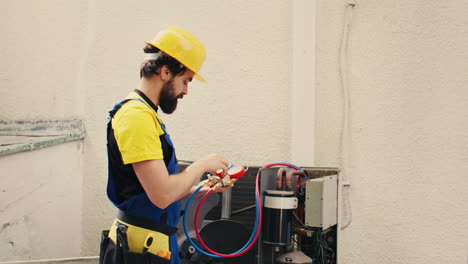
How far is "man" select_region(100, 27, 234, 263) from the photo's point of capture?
0.96 metres

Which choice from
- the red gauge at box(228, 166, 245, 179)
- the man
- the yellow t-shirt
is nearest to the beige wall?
the red gauge at box(228, 166, 245, 179)

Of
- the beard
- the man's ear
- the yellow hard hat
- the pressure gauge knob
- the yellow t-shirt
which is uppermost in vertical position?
the yellow hard hat

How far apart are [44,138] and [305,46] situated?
5.16 feet

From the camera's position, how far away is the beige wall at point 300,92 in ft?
5.87

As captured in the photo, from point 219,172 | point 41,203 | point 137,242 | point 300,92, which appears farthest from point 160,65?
point 41,203

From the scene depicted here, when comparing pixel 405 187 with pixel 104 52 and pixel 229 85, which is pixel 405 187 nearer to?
pixel 229 85

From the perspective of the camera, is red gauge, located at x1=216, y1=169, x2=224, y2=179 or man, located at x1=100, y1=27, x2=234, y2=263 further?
red gauge, located at x1=216, y1=169, x2=224, y2=179

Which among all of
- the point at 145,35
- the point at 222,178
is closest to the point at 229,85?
the point at 145,35

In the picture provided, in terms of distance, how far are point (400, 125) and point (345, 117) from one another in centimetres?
27

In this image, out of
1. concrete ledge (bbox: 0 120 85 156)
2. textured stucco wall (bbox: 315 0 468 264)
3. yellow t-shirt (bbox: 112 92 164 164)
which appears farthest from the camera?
concrete ledge (bbox: 0 120 85 156)

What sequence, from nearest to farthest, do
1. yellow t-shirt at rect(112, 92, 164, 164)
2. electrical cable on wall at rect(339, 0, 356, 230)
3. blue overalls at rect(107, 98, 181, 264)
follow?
yellow t-shirt at rect(112, 92, 164, 164)
blue overalls at rect(107, 98, 181, 264)
electrical cable on wall at rect(339, 0, 356, 230)

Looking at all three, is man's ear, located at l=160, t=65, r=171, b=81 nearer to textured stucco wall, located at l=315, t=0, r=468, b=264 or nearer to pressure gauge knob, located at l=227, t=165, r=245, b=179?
pressure gauge knob, located at l=227, t=165, r=245, b=179

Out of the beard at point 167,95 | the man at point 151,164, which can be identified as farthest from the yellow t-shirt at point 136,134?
the beard at point 167,95

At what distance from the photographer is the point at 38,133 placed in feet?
Answer: 7.70
